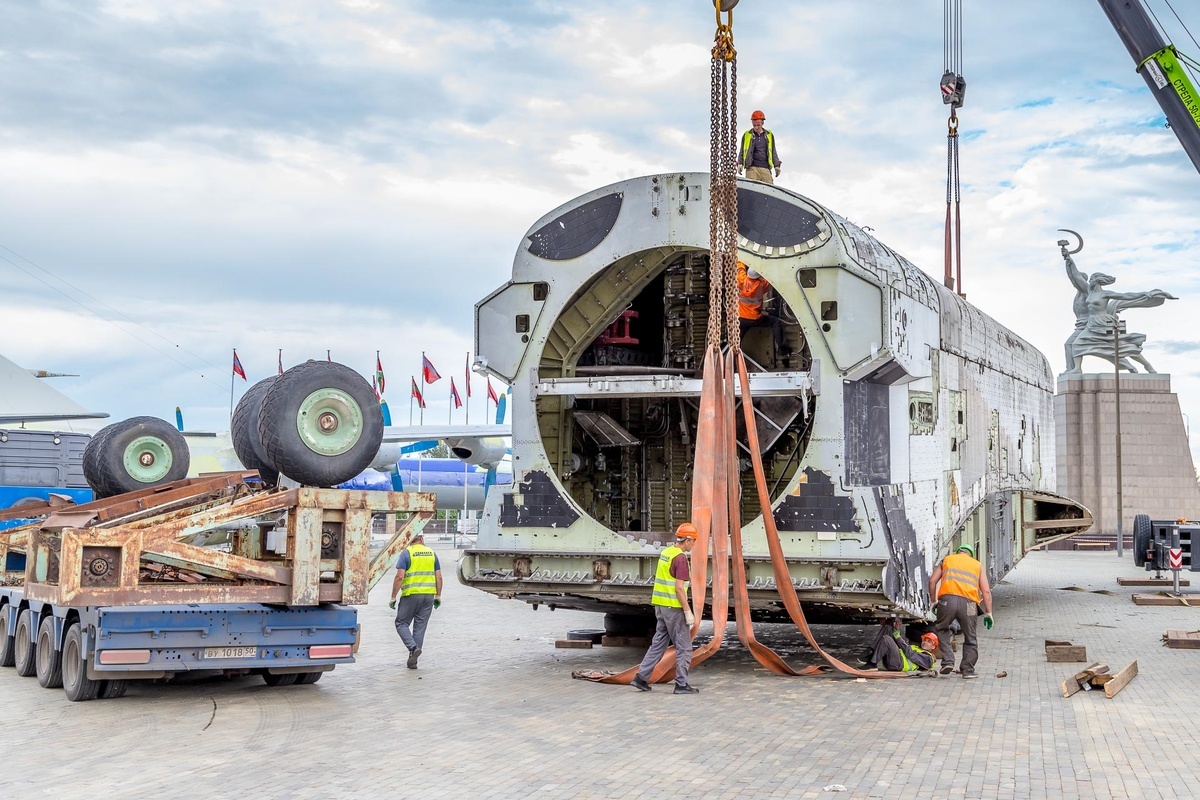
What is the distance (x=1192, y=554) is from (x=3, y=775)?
1918 cm

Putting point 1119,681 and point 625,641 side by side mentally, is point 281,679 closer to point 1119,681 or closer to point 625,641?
point 625,641

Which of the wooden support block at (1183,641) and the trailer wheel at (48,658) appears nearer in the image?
the trailer wheel at (48,658)

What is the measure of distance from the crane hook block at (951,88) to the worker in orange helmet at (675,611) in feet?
57.1

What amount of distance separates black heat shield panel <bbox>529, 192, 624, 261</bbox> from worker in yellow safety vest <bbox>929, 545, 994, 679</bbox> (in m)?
4.54

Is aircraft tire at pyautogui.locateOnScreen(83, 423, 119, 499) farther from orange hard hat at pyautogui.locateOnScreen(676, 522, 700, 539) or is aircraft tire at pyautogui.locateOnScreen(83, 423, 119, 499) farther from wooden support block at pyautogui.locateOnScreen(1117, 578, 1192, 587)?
wooden support block at pyautogui.locateOnScreen(1117, 578, 1192, 587)

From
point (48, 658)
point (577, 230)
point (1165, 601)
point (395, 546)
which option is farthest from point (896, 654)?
point (1165, 601)

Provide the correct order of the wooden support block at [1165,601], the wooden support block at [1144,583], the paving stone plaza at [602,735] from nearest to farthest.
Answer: the paving stone plaza at [602,735]
the wooden support block at [1165,601]
the wooden support block at [1144,583]

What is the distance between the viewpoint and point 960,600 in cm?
1124

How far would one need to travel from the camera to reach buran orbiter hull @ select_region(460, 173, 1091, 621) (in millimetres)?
10930

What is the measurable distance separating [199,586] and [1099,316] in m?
35.2

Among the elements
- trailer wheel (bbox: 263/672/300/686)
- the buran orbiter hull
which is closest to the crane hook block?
the buran orbiter hull

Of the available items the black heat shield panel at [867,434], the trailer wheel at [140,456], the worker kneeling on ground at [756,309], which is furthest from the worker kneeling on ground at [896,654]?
the trailer wheel at [140,456]

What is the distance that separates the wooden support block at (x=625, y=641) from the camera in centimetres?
1347

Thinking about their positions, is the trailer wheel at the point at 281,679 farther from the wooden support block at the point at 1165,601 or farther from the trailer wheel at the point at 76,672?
the wooden support block at the point at 1165,601
